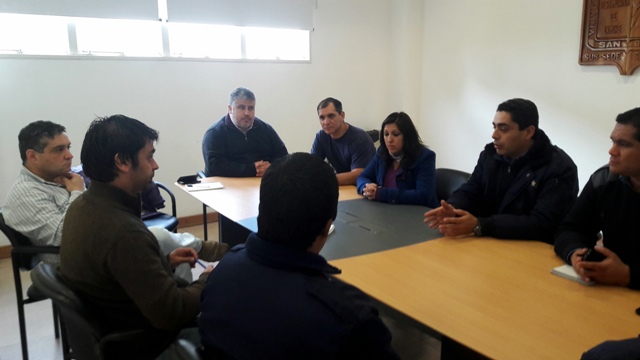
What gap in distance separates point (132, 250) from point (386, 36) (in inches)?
Answer: 193

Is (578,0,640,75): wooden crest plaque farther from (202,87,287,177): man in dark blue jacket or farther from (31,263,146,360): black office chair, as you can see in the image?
(31,263,146,360): black office chair

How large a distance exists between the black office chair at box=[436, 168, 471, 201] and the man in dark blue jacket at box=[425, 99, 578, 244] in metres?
0.45

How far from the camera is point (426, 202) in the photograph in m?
2.63

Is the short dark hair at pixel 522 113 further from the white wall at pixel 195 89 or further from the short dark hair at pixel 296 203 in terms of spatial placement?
the white wall at pixel 195 89

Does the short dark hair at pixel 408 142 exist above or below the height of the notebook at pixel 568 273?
above

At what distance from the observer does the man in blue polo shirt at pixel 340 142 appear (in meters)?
3.52

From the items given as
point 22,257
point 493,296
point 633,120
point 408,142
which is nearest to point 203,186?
point 22,257

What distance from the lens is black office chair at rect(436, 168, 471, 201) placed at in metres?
2.82

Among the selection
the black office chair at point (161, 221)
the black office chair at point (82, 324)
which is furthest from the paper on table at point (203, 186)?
the black office chair at point (82, 324)

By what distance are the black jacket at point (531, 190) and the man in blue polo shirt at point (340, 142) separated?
4.08 feet

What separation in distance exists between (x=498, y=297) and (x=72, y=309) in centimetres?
127

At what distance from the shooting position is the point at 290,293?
3.02 feet

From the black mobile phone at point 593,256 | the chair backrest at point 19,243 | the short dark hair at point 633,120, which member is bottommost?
the chair backrest at point 19,243

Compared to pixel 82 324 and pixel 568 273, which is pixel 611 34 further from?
pixel 82 324
